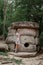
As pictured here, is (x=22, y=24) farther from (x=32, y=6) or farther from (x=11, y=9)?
(x=11, y=9)

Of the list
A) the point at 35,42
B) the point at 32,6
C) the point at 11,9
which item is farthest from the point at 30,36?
the point at 11,9

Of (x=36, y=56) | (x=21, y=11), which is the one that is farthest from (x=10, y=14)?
(x=36, y=56)

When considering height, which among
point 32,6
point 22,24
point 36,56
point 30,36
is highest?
point 32,6

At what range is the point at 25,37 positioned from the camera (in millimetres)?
8945

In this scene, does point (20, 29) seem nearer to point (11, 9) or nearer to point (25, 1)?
point (25, 1)

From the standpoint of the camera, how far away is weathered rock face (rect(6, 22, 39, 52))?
8.84m

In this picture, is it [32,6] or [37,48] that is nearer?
[37,48]

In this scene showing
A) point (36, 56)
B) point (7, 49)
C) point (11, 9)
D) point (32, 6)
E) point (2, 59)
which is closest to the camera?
point (2, 59)

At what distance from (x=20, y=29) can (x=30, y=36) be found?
0.67 meters

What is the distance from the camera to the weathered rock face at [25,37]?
8836 millimetres

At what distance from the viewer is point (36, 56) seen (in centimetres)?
816

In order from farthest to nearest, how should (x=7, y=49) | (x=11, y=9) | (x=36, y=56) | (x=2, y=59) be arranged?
1. (x=11, y=9)
2. (x=7, y=49)
3. (x=36, y=56)
4. (x=2, y=59)

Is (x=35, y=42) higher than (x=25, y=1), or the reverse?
(x=25, y=1)

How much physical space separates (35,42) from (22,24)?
1.16 meters
